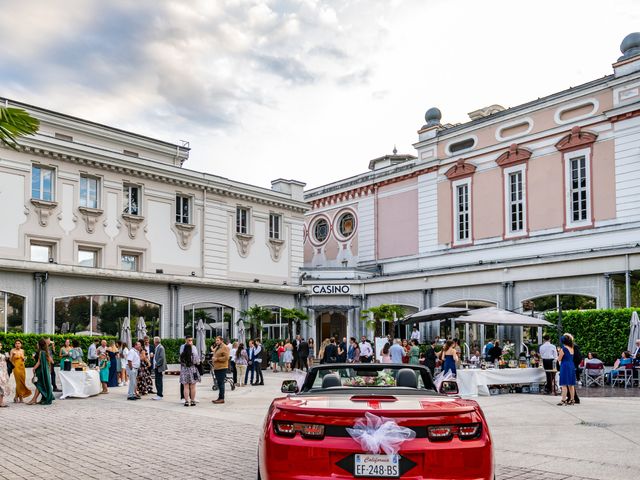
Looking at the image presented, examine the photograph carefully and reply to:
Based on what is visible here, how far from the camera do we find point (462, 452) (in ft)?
17.4

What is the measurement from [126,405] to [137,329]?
1363 cm

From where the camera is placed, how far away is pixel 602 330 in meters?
23.9

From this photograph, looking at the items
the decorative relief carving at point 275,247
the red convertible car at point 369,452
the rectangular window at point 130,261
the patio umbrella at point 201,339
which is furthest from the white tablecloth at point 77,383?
the decorative relief carving at point 275,247

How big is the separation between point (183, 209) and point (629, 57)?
22.2 m

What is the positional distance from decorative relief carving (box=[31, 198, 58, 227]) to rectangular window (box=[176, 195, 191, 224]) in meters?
6.79

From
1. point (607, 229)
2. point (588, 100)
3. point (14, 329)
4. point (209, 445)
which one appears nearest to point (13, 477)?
point (209, 445)

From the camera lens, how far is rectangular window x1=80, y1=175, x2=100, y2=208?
101ft

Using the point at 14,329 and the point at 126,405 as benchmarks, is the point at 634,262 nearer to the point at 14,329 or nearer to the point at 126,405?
the point at 126,405

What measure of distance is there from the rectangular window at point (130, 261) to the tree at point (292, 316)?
829 centimetres

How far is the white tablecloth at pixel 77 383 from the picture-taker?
18250 millimetres

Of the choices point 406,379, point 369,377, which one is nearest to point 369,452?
point 406,379

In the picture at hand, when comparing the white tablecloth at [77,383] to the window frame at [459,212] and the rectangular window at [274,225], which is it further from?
the window frame at [459,212]

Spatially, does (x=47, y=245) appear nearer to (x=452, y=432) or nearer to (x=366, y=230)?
(x=366, y=230)

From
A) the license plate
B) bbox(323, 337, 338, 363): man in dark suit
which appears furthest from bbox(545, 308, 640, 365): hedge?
the license plate
